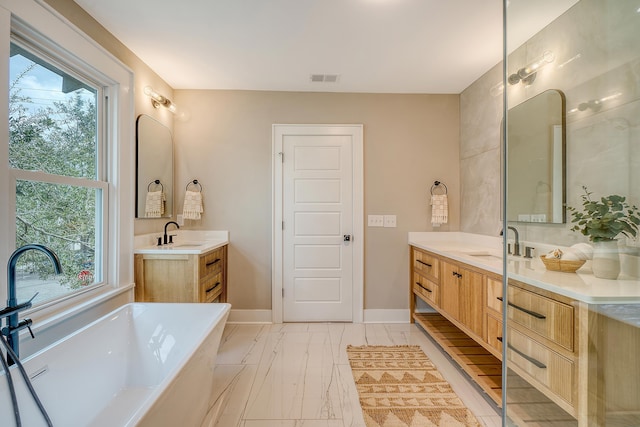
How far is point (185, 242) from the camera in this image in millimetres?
3031

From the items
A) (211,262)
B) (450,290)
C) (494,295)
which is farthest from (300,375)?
(494,295)

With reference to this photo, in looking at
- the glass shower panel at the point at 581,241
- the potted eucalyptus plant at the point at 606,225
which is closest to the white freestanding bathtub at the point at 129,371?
the glass shower panel at the point at 581,241

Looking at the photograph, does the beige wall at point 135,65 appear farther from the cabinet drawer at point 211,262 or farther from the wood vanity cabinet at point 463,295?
the wood vanity cabinet at point 463,295

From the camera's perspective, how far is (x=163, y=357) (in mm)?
1774

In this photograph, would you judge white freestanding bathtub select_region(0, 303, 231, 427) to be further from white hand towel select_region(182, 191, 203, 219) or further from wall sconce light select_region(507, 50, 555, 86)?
wall sconce light select_region(507, 50, 555, 86)

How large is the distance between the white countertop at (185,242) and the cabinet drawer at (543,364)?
2195mm

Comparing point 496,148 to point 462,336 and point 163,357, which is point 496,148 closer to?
point 462,336

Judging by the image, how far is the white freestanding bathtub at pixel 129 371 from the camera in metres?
1.13

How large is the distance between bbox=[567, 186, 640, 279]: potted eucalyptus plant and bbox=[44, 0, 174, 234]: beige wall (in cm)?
290

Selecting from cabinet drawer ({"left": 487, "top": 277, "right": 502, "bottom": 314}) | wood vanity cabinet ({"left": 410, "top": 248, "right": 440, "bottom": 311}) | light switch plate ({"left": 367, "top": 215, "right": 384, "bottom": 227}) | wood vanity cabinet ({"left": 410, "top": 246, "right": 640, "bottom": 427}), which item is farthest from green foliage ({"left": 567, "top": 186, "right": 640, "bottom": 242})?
light switch plate ({"left": 367, "top": 215, "right": 384, "bottom": 227})

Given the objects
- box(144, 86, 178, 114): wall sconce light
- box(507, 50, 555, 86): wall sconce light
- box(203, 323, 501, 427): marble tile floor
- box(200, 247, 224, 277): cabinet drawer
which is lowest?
box(203, 323, 501, 427): marble tile floor

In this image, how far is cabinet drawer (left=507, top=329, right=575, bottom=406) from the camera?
48.7 inches

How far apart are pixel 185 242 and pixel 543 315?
9.66ft

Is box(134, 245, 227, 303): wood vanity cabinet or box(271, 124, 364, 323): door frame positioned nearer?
box(134, 245, 227, 303): wood vanity cabinet
